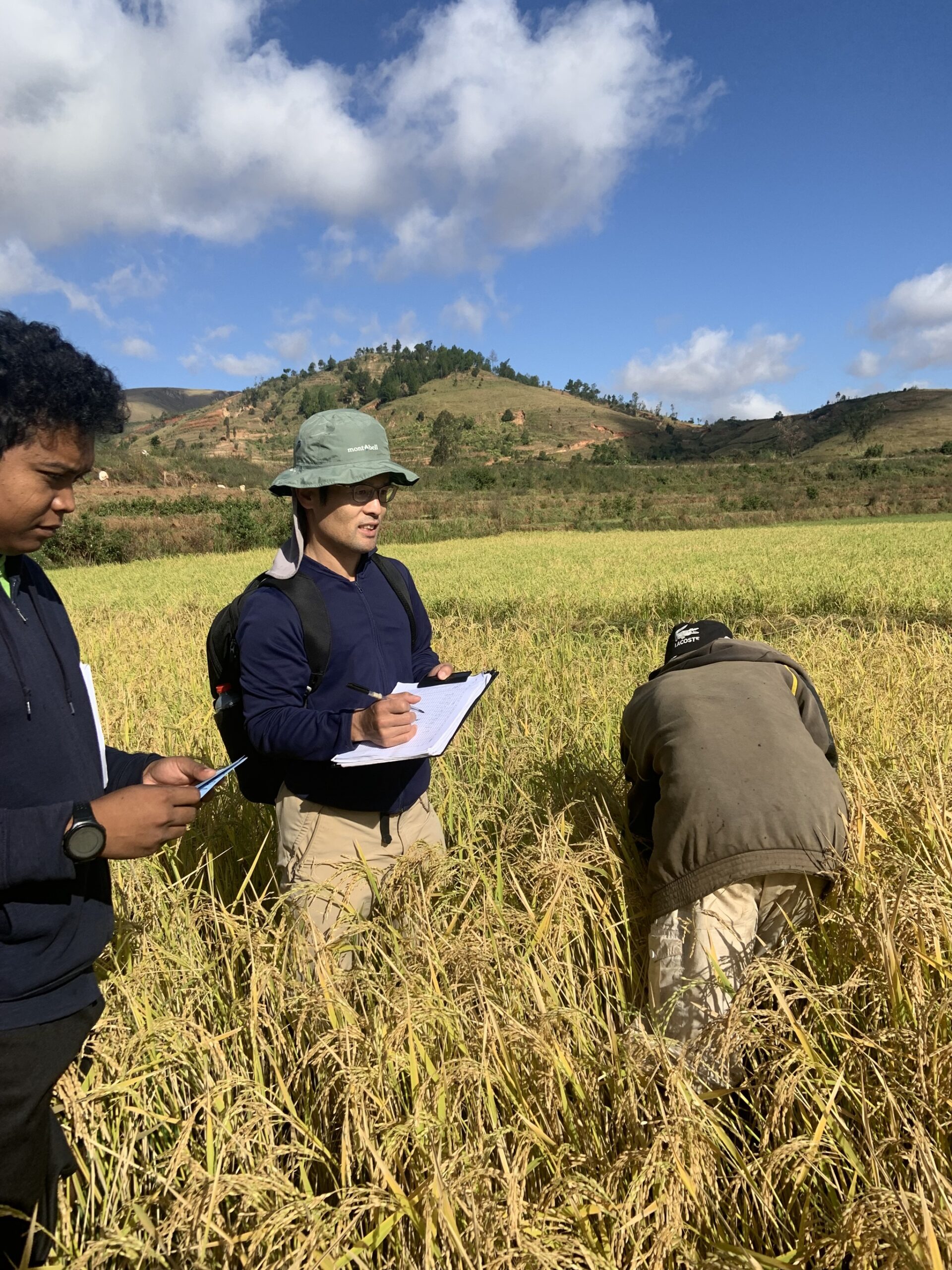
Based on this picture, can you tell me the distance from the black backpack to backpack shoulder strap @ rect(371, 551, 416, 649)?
31cm

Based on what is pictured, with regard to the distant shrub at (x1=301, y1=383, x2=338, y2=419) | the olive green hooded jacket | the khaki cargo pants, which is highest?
the distant shrub at (x1=301, y1=383, x2=338, y2=419)

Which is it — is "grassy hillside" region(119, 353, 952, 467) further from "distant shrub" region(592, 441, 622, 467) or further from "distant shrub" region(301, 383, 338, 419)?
"distant shrub" region(301, 383, 338, 419)

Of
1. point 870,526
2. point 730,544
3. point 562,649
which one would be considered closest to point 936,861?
point 562,649

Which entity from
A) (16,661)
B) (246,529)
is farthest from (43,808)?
(246,529)

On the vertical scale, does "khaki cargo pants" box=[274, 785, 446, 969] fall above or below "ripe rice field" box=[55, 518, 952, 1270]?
above

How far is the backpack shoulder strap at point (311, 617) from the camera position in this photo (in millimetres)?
1973

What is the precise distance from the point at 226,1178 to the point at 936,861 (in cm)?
198

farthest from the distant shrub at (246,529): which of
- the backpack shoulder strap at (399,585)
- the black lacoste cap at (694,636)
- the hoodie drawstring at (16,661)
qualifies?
the hoodie drawstring at (16,661)

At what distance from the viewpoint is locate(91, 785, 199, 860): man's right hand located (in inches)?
47.9

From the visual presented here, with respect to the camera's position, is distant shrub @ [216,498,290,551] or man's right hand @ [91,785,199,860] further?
distant shrub @ [216,498,290,551]

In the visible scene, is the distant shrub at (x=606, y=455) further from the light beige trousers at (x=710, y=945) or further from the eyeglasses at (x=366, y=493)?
the light beige trousers at (x=710, y=945)

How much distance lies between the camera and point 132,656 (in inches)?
292

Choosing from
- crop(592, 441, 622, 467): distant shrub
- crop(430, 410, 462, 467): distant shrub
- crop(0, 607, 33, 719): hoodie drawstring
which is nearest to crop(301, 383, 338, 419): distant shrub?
crop(430, 410, 462, 467): distant shrub

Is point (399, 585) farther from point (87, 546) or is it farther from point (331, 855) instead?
point (87, 546)
